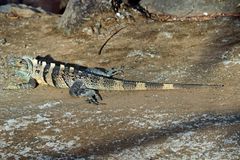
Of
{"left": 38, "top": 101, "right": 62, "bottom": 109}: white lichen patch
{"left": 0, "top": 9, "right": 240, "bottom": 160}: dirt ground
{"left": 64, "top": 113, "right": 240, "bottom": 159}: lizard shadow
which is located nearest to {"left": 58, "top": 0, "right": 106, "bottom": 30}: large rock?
{"left": 0, "top": 9, "right": 240, "bottom": 160}: dirt ground

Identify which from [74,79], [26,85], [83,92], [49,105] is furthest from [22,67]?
[49,105]

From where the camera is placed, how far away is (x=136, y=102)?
727cm

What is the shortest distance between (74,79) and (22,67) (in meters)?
1.13

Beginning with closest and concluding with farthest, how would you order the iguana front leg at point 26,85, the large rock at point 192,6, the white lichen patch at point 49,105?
the white lichen patch at point 49,105, the iguana front leg at point 26,85, the large rock at point 192,6

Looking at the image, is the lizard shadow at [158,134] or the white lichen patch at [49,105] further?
the white lichen patch at [49,105]

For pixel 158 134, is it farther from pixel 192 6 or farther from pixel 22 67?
pixel 192 6

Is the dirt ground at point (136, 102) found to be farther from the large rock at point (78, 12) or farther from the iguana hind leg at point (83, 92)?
the large rock at point (78, 12)

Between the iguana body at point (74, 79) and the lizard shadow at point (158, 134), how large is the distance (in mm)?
1095

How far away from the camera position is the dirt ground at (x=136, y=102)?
602 centimetres

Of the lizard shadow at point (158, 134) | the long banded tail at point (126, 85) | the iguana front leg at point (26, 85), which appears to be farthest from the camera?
the iguana front leg at point (26, 85)

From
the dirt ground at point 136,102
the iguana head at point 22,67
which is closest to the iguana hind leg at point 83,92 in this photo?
the dirt ground at point 136,102

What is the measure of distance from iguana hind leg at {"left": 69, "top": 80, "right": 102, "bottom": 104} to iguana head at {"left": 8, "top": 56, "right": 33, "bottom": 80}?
3.44 feet

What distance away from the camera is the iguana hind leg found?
24.9ft

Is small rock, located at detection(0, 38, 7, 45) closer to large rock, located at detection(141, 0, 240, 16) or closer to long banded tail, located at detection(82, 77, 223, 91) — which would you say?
long banded tail, located at detection(82, 77, 223, 91)
